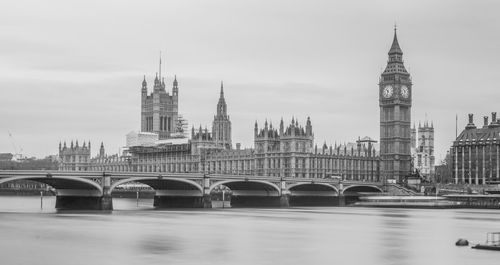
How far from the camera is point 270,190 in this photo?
13388 cm

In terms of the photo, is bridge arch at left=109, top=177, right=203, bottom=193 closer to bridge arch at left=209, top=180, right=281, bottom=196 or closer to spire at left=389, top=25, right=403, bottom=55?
bridge arch at left=209, top=180, right=281, bottom=196

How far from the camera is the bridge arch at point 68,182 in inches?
3853

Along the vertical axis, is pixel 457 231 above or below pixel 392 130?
below

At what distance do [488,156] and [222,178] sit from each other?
70811 millimetres

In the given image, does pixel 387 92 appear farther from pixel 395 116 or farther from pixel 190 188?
pixel 190 188

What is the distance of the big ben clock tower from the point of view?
591ft

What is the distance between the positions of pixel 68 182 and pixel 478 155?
313 feet

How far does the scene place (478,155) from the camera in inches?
6850

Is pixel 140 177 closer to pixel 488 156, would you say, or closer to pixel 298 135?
pixel 298 135

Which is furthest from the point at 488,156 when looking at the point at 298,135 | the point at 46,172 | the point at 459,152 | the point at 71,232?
the point at 71,232

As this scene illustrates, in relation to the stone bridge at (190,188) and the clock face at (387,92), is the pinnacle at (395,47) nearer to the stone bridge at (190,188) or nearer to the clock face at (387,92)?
the clock face at (387,92)

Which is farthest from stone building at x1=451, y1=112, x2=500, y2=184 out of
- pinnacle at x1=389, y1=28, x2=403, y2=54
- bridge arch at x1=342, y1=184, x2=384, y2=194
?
bridge arch at x1=342, y1=184, x2=384, y2=194

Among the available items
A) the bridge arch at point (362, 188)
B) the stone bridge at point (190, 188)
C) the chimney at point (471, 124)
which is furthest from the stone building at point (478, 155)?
the stone bridge at point (190, 188)

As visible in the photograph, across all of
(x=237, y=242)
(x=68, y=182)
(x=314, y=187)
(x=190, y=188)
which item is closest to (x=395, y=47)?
(x=314, y=187)
